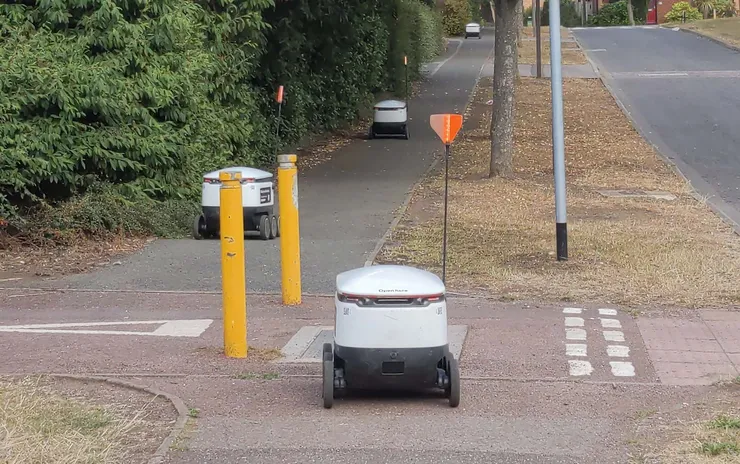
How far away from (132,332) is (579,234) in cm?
667

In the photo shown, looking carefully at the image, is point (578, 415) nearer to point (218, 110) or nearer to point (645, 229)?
point (645, 229)

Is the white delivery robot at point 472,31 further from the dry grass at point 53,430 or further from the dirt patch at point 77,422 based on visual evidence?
the dry grass at point 53,430

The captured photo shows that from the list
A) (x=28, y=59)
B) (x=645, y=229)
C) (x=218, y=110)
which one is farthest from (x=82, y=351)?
(x=218, y=110)

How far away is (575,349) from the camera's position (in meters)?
8.30

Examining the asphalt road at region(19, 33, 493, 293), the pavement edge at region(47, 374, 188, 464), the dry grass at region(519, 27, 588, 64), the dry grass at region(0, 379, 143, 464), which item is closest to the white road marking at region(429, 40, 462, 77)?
the dry grass at region(519, 27, 588, 64)

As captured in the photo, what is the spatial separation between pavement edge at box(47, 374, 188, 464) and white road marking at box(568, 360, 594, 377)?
2.77 meters

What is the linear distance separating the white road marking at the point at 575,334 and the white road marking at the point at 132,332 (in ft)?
9.95

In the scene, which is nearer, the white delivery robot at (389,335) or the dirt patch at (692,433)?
the dirt patch at (692,433)

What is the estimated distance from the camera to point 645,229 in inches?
555

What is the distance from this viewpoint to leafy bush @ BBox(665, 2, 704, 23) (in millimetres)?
75537

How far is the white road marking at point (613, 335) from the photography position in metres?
8.66

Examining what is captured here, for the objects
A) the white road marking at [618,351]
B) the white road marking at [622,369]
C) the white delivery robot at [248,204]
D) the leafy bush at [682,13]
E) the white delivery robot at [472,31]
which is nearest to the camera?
the white road marking at [622,369]

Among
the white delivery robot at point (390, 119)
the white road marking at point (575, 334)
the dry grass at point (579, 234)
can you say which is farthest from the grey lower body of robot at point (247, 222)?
the white delivery robot at point (390, 119)

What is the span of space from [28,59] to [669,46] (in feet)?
140
